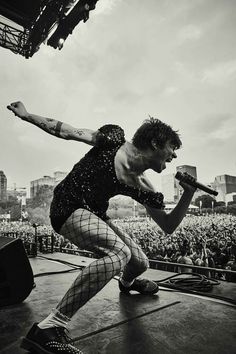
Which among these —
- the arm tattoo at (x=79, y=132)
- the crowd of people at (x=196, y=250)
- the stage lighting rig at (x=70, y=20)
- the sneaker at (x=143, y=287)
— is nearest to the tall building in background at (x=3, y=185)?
the crowd of people at (x=196, y=250)

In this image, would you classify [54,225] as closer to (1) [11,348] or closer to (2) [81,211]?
(2) [81,211]

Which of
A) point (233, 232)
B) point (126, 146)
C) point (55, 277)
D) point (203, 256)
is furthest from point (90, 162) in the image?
point (233, 232)

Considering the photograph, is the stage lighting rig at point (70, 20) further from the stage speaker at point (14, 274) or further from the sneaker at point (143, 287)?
the sneaker at point (143, 287)

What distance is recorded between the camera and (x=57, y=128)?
4.87 ft

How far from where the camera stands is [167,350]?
50.3 inches

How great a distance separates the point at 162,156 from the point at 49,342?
1151 mm

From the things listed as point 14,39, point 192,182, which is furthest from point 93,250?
point 14,39

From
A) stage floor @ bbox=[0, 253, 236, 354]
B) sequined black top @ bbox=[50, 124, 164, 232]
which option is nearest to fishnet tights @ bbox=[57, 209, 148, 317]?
sequined black top @ bbox=[50, 124, 164, 232]

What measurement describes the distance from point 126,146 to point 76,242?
640mm

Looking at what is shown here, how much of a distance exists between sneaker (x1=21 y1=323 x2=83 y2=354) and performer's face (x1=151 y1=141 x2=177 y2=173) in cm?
103

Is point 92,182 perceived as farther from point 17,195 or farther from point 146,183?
point 17,195

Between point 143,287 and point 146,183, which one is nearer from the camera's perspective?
point 146,183

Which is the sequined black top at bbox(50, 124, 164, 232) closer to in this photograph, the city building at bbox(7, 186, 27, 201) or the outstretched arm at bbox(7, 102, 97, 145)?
the outstretched arm at bbox(7, 102, 97, 145)

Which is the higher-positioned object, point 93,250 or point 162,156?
point 162,156
